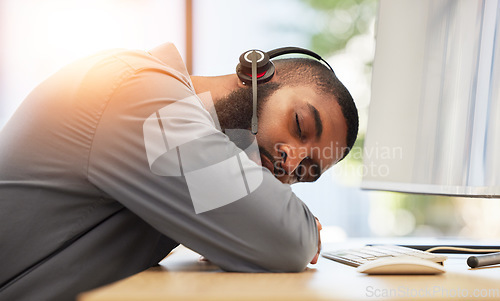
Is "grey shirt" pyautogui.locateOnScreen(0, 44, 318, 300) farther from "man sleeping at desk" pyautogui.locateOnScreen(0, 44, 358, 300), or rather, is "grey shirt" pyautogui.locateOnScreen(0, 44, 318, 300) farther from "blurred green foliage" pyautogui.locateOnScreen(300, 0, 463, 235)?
"blurred green foliage" pyautogui.locateOnScreen(300, 0, 463, 235)

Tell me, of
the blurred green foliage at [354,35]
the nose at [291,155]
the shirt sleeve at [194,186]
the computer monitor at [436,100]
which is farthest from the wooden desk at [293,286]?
the blurred green foliage at [354,35]

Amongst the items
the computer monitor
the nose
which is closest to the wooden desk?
the nose

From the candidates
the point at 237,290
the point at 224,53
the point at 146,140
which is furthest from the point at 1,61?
the point at 237,290

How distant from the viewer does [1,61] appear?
110 inches

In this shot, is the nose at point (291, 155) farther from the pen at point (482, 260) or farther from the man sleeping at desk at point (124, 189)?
the pen at point (482, 260)

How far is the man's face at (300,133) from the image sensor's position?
1.11m

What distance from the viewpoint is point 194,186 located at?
0.66 metres

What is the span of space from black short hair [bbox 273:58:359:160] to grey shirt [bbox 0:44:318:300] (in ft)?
1.55

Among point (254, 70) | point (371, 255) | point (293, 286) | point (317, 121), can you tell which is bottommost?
point (371, 255)

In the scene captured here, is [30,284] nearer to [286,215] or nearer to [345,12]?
[286,215]

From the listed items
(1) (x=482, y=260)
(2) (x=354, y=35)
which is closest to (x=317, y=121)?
(1) (x=482, y=260)

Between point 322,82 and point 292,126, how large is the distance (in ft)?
0.60

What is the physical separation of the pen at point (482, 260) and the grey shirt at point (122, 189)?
0.96 feet

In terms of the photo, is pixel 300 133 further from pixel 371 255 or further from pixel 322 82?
pixel 371 255
